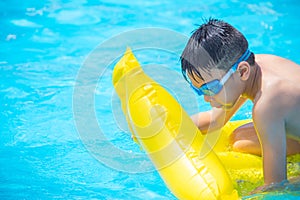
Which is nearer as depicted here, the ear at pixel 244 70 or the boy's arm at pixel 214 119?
the ear at pixel 244 70

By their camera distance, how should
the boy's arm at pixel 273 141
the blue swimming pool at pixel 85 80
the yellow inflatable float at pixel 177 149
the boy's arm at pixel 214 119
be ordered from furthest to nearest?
the blue swimming pool at pixel 85 80 → the boy's arm at pixel 214 119 → the yellow inflatable float at pixel 177 149 → the boy's arm at pixel 273 141

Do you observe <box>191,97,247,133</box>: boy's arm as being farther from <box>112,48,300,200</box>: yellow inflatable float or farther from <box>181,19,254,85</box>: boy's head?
<box>181,19,254,85</box>: boy's head

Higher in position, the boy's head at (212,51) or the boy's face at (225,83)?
the boy's head at (212,51)

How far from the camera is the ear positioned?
3404 millimetres

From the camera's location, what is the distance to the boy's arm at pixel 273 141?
3305mm

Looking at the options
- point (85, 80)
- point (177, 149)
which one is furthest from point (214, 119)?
point (85, 80)

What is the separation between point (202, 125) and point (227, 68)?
87cm

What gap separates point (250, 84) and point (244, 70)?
4.1 inches

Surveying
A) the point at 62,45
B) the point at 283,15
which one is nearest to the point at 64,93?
the point at 62,45

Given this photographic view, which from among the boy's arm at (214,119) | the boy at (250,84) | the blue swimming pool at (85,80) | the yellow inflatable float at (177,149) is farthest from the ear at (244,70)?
the blue swimming pool at (85,80)

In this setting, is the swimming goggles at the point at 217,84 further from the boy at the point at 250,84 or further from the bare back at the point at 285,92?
the bare back at the point at 285,92

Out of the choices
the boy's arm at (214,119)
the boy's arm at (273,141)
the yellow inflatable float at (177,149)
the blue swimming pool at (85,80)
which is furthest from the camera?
the blue swimming pool at (85,80)

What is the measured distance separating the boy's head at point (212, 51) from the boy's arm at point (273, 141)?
371mm

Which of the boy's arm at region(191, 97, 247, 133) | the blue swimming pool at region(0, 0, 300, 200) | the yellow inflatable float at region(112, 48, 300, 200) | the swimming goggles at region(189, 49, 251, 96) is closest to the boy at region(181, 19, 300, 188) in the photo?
the swimming goggles at region(189, 49, 251, 96)
